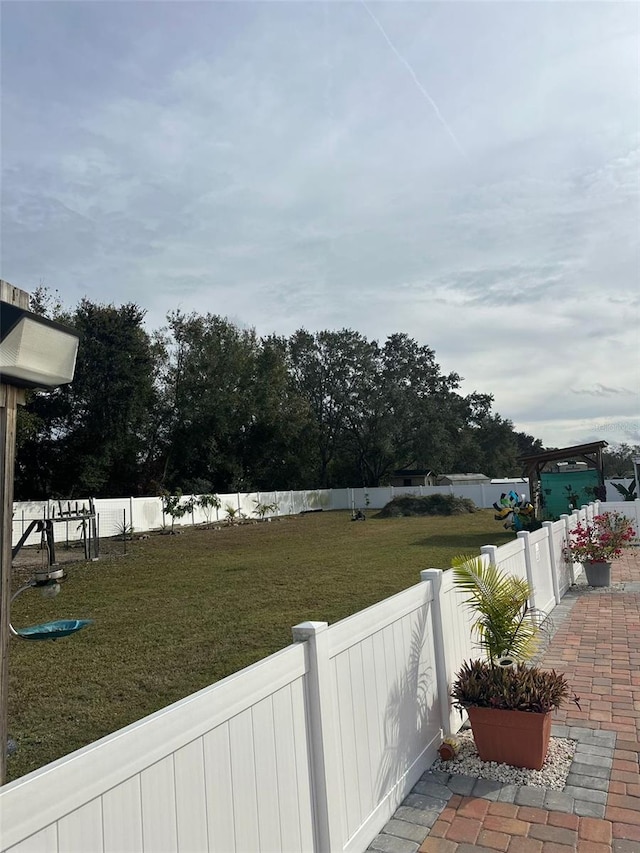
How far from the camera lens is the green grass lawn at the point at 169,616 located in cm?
485

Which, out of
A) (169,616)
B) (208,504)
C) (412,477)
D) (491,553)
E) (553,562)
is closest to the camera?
(491,553)

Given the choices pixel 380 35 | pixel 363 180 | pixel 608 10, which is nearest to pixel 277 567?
pixel 363 180

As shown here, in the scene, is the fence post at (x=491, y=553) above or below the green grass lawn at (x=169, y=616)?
above

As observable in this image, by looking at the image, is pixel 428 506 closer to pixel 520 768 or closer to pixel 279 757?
pixel 520 768

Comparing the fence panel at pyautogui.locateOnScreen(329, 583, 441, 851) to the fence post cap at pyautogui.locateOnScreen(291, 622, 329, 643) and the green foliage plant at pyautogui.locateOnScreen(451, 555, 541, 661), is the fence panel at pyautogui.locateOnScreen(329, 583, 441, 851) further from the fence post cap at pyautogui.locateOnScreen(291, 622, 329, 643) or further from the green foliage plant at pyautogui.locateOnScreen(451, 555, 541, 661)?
the green foliage plant at pyautogui.locateOnScreen(451, 555, 541, 661)

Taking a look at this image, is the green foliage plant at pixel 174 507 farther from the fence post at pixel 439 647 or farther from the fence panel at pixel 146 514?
the fence post at pixel 439 647

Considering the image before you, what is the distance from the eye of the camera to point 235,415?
3928 centimetres

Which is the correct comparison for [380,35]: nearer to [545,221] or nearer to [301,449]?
[545,221]

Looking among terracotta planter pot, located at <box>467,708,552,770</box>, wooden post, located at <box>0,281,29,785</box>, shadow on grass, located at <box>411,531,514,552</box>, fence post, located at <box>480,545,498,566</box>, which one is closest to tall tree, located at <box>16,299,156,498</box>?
shadow on grass, located at <box>411,531,514,552</box>

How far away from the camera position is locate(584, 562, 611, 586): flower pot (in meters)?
9.15

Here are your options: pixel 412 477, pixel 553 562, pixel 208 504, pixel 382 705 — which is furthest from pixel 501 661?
pixel 412 477

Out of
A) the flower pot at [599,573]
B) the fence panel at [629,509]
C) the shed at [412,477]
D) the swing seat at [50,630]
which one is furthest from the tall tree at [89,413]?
the swing seat at [50,630]

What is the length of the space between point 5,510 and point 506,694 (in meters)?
2.96

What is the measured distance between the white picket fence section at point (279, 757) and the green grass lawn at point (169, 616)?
2.44m
